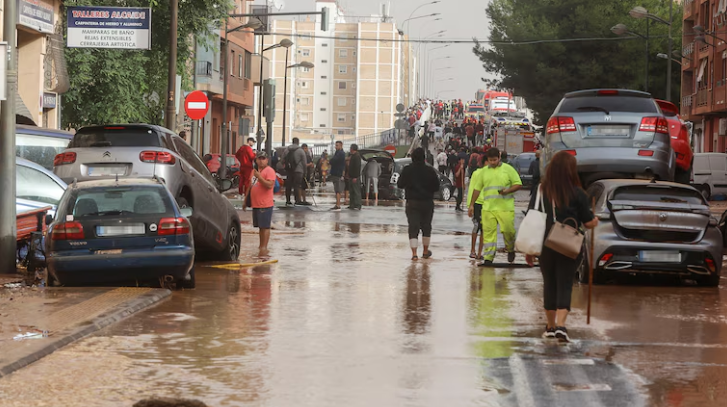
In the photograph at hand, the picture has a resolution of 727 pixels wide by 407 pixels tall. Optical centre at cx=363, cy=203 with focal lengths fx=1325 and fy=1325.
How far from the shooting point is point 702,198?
16594 mm

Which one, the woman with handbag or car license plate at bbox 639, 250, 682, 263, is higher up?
the woman with handbag

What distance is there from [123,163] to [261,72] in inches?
2171

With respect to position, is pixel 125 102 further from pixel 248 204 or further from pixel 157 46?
pixel 248 204

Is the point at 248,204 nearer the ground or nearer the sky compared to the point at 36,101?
nearer the ground

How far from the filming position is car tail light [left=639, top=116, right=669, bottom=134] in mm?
20141

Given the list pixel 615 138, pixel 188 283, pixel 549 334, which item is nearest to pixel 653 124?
pixel 615 138

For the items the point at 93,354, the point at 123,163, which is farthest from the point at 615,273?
the point at 93,354

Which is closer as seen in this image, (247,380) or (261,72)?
(247,380)

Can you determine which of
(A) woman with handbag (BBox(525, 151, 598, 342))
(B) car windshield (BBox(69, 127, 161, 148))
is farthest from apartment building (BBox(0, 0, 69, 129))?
(A) woman with handbag (BBox(525, 151, 598, 342))

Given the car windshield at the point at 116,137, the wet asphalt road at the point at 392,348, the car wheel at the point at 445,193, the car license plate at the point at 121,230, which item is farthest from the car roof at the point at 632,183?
the car wheel at the point at 445,193

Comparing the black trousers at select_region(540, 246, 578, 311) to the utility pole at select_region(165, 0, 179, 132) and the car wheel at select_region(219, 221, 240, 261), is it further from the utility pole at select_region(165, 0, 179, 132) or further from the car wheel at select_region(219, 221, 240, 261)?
the utility pole at select_region(165, 0, 179, 132)

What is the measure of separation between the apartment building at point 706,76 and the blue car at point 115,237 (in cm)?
5486

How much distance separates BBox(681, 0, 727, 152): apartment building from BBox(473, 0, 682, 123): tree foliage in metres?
2.87

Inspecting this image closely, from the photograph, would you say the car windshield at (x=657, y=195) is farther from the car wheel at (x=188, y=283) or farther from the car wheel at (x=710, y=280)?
the car wheel at (x=188, y=283)
